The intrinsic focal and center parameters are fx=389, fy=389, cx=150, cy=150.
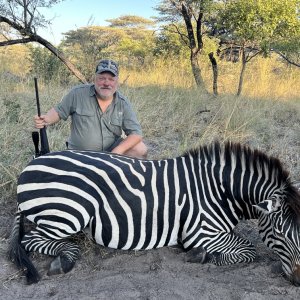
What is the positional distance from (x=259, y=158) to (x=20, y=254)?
175 cm

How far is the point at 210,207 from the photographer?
272 cm

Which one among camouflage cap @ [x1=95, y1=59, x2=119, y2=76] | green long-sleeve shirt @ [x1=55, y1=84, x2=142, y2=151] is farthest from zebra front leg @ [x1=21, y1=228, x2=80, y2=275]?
camouflage cap @ [x1=95, y1=59, x2=119, y2=76]

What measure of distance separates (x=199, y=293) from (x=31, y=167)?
140 cm

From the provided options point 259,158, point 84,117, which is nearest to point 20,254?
point 84,117

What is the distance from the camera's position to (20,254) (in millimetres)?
2594

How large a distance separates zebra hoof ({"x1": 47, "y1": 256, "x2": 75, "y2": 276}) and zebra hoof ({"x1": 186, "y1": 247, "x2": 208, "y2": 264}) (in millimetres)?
811

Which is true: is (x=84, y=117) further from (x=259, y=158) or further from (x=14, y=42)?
(x=14, y=42)

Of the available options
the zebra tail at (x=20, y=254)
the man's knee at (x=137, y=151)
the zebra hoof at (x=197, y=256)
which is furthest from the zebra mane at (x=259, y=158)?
the zebra tail at (x=20, y=254)

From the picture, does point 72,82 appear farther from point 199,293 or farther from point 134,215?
point 199,293

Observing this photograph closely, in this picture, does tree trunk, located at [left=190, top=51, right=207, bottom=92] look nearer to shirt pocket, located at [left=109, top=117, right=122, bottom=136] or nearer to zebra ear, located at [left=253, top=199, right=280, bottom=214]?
shirt pocket, located at [left=109, top=117, right=122, bottom=136]

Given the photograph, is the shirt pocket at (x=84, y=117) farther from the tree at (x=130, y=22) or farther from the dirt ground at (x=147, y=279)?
the tree at (x=130, y=22)

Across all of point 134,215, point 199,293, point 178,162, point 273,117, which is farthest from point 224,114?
point 199,293

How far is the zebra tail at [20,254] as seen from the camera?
8.11 ft

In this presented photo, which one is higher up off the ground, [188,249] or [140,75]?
[140,75]
